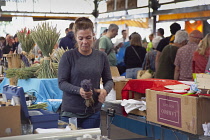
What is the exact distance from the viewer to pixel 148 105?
3.95 meters

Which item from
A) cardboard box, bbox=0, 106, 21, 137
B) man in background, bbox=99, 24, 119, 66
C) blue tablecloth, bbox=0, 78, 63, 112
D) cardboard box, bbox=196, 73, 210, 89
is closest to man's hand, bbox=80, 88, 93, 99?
cardboard box, bbox=0, 106, 21, 137

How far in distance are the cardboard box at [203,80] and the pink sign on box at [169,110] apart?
14.0 inches

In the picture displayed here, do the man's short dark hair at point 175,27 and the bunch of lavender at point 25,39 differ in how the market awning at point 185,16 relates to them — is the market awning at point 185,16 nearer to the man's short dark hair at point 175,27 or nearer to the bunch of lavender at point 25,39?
the man's short dark hair at point 175,27

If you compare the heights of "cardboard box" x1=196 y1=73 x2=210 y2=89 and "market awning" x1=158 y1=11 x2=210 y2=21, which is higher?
"market awning" x1=158 y1=11 x2=210 y2=21

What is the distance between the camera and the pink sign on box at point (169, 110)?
3.57 m

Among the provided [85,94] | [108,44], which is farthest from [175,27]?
[85,94]

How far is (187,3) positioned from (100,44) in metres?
4.05

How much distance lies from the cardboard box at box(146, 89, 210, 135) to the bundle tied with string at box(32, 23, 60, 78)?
1562 millimetres

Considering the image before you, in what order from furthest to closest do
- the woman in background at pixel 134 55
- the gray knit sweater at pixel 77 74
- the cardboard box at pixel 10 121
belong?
the woman in background at pixel 134 55 < the gray knit sweater at pixel 77 74 < the cardboard box at pixel 10 121

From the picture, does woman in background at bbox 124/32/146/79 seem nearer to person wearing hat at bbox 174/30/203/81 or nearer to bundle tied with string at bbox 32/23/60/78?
person wearing hat at bbox 174/30/203/81

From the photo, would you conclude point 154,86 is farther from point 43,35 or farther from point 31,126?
point 31,126

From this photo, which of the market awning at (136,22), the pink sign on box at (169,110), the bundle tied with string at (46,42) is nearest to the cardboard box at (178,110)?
the pink sign on box at (169,110)

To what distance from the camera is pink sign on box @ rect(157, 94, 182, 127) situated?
11.7ft

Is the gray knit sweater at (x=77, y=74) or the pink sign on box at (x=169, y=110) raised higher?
the gray knit sweater at (x=77, y=74)
